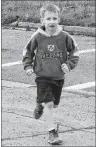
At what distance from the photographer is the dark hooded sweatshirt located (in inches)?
218

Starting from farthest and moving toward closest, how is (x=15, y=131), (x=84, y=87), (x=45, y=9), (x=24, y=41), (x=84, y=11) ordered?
(x=84, y=11), (x=24, y=41), (x=84, y=87), (x=15, y=131), (x=45, y=9)

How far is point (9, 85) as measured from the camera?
845cm

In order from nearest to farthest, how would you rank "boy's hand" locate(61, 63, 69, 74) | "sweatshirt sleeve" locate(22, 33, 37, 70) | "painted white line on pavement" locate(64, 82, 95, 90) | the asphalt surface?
"boy's hand" locate(61, 63, 69, 74), "sweatshirt sleeve" locate(22, 33, 37, 70), the asphalt surface, "painted white line on pavement" locate(64, 82, 95, 90)

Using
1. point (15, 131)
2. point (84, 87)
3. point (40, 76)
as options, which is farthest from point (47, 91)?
point (84, 87)

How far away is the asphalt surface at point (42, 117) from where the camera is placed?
5.73 m

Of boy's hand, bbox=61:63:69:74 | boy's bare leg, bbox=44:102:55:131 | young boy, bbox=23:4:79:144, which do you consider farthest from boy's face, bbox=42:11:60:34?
boy's bare leg, bbox=44:102:55:131

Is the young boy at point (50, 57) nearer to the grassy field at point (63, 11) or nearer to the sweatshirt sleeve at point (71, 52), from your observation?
the sweatshirt sleeve at point (71, 52)

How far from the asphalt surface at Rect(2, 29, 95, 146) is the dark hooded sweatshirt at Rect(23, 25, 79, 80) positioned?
29.0 inches

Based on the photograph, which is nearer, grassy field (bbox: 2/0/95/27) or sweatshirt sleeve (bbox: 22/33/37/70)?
sweatshirt sleeve (bbox: 22/33/37/70)

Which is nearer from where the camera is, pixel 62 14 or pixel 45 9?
pixel 45 9

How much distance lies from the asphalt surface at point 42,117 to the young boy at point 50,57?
27 centimetres

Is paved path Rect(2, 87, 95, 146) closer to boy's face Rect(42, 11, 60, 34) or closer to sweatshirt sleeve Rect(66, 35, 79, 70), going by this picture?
sweatshirt sleeve Rect(66, 35, 79, 70)

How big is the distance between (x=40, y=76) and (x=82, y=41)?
7.28 m

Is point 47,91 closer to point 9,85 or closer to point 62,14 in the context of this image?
point 9,85
